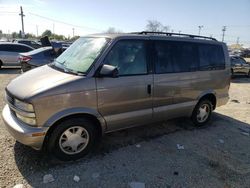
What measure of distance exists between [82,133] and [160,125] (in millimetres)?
2309

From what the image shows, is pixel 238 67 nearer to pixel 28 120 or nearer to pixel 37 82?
pixel 37 82

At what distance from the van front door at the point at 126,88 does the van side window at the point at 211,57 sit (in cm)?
171

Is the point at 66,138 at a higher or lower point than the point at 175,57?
lower

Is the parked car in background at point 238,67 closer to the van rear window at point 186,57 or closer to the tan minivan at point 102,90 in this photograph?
the van rear window at point 186,57

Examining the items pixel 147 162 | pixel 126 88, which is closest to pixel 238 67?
pixel 126 88

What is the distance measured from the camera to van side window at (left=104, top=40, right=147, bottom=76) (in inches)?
148

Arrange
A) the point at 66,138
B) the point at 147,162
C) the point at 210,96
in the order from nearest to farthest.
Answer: the point at 66,138
the point at 147,162
the point at 210,96

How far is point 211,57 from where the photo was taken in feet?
17.6

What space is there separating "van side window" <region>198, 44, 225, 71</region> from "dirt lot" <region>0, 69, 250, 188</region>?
1532mm

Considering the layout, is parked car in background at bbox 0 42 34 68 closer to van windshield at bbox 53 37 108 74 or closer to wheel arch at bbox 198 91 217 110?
van windshield at bbox 53 37 108 74

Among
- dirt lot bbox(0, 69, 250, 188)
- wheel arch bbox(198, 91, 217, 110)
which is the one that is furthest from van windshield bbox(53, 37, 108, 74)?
wheel arch bbox(198, 91, 217, 110)

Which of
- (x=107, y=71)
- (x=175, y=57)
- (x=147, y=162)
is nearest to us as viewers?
(x=107, y=71)

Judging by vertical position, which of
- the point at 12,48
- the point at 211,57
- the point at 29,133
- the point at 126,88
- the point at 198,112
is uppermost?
the point at 12,48

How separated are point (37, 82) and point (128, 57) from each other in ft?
5.04
